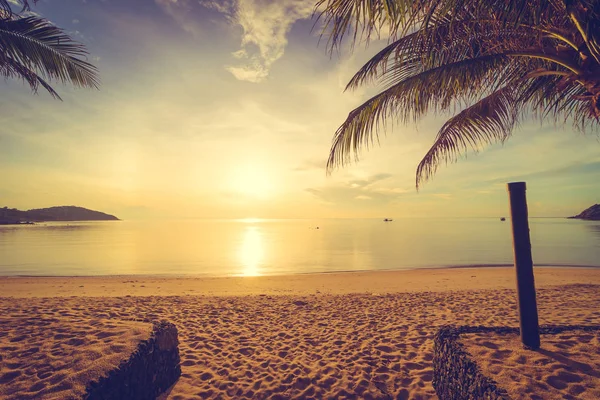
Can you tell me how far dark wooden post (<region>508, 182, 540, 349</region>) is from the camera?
3.57 m

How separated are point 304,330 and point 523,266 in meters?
4.70

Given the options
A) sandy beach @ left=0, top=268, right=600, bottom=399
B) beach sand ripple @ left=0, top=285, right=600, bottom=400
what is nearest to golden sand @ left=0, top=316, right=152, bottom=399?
sandy beach @ left=0, top=268, right=600, bottom=399

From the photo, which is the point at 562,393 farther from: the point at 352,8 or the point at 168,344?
the point at 168,344

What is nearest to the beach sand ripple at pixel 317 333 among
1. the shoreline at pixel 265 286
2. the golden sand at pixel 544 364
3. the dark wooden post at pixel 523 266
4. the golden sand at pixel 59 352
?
the golden sand at pixel 59 352

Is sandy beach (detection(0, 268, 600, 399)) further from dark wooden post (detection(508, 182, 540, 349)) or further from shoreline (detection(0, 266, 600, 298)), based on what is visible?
dark wooden post (detection(508, 182, 540, 349))

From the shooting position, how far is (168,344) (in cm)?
451

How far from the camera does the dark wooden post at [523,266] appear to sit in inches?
140

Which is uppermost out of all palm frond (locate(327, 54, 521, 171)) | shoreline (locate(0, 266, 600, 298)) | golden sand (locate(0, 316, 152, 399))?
palm frond (locate(327, 54, 521, 171))

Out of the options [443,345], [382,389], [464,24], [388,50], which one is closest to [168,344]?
[382,389]

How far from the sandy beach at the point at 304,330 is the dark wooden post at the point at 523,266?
1.77 feet

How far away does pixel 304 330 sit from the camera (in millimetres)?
6777

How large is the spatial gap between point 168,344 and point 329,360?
271cm

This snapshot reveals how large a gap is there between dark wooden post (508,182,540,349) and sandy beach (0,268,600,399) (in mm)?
540

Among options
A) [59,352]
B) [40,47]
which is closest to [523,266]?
[59,352]
